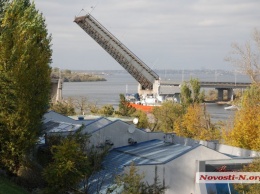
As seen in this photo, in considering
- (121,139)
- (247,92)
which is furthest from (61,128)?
(247,92)

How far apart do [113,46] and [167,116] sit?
6853 mm

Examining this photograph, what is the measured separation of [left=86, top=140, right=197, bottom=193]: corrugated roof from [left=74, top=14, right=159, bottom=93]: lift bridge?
16.2m

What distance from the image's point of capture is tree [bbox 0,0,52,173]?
15.6m

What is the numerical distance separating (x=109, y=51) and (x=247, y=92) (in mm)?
11577

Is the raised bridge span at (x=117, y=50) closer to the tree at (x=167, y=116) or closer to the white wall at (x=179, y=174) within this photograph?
the tree at (x=167, y=116)

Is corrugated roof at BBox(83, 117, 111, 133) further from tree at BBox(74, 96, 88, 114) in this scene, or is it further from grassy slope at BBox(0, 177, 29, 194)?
tree at BBox(74, 96, 88, 114)

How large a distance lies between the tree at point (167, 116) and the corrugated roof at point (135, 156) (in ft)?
55.7

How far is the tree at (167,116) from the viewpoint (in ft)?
118

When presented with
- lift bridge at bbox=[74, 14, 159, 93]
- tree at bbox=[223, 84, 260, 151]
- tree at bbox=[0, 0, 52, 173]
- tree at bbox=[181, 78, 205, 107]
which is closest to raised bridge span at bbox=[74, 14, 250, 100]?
lift bridge at bbox=[74, 14, 159, 93]

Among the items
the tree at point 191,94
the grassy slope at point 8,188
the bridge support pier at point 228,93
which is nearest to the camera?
the grassy slope at point 8,188

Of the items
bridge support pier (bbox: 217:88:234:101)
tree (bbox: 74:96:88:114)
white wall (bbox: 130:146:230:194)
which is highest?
bridge support pier (bbox: 217:88:234:101)

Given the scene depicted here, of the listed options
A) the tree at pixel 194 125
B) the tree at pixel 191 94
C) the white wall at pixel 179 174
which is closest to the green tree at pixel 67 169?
the white wall at pixel 179 174

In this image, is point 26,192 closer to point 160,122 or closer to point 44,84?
point 44,84

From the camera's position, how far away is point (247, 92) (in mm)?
27828
